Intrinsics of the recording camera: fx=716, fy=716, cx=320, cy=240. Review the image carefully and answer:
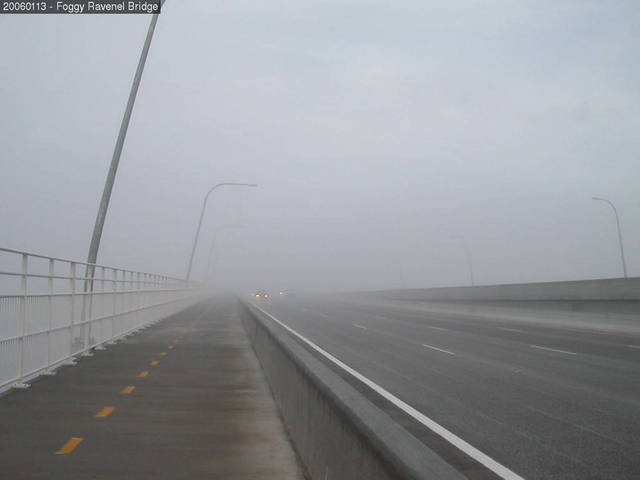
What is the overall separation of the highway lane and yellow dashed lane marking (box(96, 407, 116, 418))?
4.36m

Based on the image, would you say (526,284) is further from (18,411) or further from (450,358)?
(18,411)

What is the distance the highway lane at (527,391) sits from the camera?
7.73 m

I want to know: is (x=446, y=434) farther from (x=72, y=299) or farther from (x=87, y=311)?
(x=87, y=311)

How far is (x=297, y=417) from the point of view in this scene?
8.31 m

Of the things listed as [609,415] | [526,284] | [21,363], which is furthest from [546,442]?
[526,284]

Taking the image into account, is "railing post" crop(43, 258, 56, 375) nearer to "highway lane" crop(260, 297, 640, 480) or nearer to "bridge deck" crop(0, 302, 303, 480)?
"bridge deck" crop(0, 302, 303, 480)

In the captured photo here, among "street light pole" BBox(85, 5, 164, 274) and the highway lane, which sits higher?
"street light pole" BBox(85, 5, 164, 274)

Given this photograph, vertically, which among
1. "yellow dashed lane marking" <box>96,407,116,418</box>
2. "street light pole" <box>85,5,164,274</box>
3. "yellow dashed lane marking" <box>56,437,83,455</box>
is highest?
"street light pole" <box>85,5,164,274</box>

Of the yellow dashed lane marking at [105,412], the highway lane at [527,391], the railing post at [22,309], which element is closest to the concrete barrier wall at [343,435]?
the highway lane at [527,391]

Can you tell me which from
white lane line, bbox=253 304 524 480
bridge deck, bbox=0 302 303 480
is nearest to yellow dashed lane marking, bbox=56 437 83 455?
bridge deck, bbox=0 302 303 480

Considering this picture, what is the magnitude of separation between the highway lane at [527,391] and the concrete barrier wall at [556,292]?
2944 millimetres

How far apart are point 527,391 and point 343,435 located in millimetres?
7600

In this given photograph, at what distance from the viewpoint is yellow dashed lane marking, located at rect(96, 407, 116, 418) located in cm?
955

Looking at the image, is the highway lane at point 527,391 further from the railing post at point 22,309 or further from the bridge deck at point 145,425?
the railing post at point 22,309
